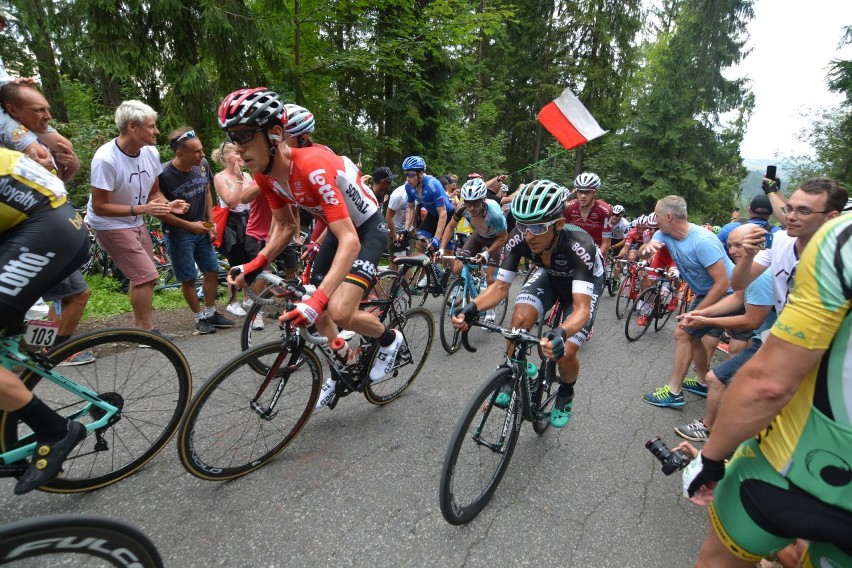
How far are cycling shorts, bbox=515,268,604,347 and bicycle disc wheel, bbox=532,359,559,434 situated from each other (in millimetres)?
317

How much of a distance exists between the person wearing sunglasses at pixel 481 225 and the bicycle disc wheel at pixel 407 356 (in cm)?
152

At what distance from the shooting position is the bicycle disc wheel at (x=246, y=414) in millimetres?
2400

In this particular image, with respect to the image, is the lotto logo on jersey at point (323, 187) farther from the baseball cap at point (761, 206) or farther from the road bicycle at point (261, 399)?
the baseball cap at point (761, 206)

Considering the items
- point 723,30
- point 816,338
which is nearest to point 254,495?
point 816,338

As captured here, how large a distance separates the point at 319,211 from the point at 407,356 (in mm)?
1483

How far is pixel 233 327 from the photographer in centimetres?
516

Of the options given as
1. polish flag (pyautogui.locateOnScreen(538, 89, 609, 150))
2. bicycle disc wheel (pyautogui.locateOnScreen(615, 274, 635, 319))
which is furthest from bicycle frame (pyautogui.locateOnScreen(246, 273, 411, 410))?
polish flag (pyautogui.locateOnScreen(538, 89, 609, 150))

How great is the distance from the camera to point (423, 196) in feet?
22.1

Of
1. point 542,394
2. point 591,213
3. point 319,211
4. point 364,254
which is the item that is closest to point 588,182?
point 591,213

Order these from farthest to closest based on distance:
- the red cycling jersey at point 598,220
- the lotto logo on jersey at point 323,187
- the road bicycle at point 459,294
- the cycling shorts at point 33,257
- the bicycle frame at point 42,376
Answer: the red cycling jersey at point 598,220
the road bicycle at point 459,294
the lotto logo on jersey at point 323,187
the bicycle frame at point 42,376
the cycling shorts at point 33,257

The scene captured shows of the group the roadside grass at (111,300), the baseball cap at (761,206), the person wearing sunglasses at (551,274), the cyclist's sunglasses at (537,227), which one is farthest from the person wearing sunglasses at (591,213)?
the roadside grass at (111,300)

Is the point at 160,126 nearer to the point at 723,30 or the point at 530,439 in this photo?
the point at 530,439

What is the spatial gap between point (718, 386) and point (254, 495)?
3407 mm

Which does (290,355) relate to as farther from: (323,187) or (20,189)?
(20,189)
